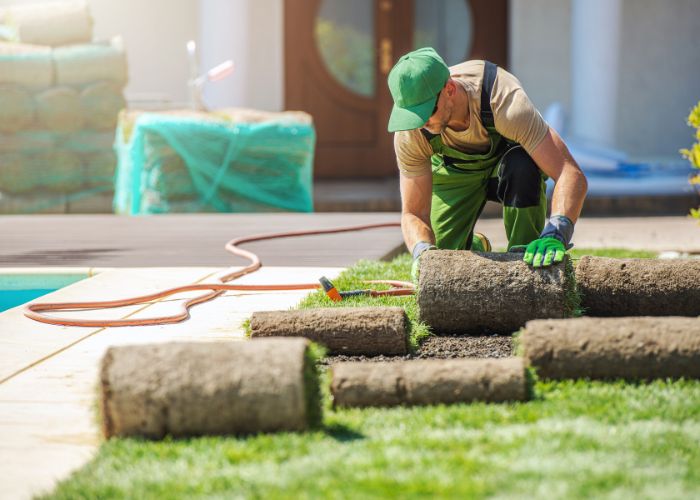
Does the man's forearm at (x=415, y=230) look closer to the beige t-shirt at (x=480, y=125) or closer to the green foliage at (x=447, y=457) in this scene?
the beige t-shirt at (x=480, y=125)

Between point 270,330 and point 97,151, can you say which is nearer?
point 270,330

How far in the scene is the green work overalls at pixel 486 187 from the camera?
477 centimetres

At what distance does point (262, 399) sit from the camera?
283cm

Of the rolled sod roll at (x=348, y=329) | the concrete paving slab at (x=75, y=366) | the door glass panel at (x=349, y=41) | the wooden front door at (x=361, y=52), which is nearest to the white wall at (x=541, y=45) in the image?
the wooden front door at (x=361, y=52)

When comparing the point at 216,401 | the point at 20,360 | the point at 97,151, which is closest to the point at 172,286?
the point at 20,360

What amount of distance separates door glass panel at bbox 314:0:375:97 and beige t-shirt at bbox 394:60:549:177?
8.77 m

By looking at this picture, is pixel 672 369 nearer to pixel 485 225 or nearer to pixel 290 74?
pixel 485 225

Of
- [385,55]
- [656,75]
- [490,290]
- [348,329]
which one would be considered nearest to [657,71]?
[656,75]

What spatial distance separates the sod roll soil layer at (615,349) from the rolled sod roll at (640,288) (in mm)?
910

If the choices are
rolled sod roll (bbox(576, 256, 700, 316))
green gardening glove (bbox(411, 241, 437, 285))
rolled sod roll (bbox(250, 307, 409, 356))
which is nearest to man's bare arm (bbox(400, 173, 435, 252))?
green gardening glove (bbox(411, 241, 437, 285))

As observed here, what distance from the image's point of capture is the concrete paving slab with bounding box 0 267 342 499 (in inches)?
111

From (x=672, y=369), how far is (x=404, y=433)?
3.13 feet

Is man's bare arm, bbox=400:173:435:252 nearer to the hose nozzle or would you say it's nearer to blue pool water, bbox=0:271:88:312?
the hose nozzle

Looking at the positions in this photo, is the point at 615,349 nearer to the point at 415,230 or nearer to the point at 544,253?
the point at 544,253
